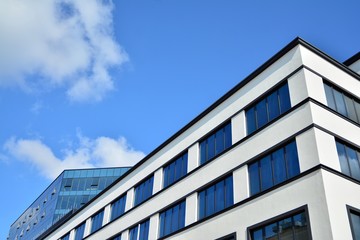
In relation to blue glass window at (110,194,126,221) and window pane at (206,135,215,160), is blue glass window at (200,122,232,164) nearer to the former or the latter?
window pane at (206,135,215,160)

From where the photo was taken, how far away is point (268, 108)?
22109 mm

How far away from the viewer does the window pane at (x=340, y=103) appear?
20.8 meters

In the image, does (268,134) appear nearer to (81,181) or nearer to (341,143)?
(341,143)

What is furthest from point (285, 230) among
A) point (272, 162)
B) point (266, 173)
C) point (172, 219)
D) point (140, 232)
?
point (140, 232)

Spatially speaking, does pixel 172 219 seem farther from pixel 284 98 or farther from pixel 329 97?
pixel 329 97

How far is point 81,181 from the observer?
72.8 m

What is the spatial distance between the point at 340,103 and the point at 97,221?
2721 centimetres

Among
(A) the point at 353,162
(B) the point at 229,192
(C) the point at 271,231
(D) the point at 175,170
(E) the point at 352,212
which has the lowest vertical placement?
(C) the point at 271,231

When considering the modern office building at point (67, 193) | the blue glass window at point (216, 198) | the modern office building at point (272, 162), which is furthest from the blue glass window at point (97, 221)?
the modern office building at point (67, 193)

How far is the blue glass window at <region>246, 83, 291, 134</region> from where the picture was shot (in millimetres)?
21125

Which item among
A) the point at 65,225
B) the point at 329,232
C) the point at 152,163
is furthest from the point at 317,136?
the point at 65,225

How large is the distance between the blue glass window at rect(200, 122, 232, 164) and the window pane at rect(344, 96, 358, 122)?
7.23 meters

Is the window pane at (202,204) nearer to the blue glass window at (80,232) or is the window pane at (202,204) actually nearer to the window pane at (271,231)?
the window pane at (271,231)

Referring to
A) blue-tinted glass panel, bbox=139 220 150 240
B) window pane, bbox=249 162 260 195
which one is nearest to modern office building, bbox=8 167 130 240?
blue-tinted glass panel, bbox=139 220 150 240
